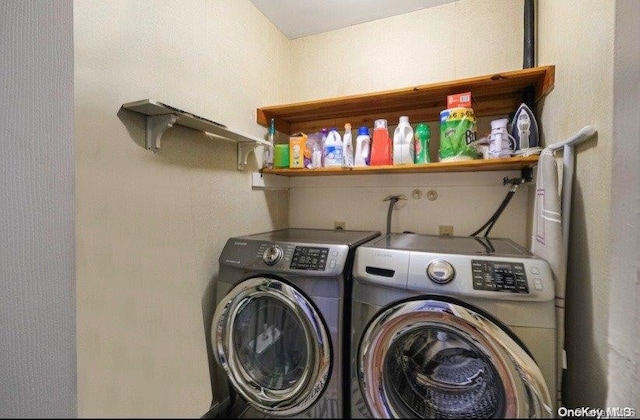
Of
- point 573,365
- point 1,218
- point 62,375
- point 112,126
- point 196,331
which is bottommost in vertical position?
point 573,365

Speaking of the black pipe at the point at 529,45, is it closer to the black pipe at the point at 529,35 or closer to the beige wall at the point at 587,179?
the black pipe at the point at 529,35

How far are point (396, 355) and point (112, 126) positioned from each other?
1.17 m

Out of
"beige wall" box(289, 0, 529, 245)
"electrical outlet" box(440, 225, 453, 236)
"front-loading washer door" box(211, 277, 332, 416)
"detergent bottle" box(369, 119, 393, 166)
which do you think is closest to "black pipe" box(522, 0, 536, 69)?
"beige wall" box(289, 0, 529, 245)

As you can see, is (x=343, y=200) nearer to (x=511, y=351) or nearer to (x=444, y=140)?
(x=444, y=140)

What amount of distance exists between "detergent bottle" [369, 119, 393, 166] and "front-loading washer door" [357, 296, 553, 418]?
799mm

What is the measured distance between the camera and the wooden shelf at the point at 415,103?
128 cm

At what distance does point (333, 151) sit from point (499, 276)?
101 centimetres

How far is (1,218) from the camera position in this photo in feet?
2.78

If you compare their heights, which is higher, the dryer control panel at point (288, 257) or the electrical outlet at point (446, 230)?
the electrical outlet at point (446, 230)

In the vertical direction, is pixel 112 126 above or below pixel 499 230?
above

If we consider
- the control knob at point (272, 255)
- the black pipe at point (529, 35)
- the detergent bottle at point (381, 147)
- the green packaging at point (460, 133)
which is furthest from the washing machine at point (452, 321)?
the black pipe at point (529, 35)

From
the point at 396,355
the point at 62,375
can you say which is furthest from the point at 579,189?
the point at 62,375

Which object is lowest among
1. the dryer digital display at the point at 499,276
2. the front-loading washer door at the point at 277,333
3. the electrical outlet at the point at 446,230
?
the front-loading washer door at the point at 277,333

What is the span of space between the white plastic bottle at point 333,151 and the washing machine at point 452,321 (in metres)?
0.70
